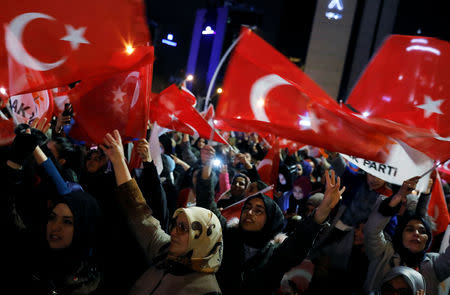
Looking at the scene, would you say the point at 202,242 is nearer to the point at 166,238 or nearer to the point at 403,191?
the point at 166,238

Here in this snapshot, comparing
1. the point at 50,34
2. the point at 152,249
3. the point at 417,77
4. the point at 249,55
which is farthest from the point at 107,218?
the point at 417,77

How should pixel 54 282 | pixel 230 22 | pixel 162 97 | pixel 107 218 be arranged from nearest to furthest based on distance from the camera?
pixel 54 282 → pixel 107 218 → pixel 162 97 → pixel 230 22

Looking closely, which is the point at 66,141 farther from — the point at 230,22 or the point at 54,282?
the point at 230,22

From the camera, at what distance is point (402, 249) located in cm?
329

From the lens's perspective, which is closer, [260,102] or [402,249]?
[402,249]

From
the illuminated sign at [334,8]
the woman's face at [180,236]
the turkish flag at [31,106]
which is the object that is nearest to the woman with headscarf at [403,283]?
the woman's face at [180,236]

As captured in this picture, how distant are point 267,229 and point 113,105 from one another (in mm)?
1692

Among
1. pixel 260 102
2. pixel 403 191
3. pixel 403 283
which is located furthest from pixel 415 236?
pixel 260 102

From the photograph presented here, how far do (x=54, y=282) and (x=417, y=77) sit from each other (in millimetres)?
3562

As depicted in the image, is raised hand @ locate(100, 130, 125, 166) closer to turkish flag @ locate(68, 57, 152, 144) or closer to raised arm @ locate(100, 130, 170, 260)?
raised arm @ locate(100, 130, 170, 260)

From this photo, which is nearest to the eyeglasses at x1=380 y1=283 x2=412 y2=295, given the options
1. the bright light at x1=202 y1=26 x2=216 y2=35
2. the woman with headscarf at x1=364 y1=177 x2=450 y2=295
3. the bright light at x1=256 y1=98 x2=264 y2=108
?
the woman with headscarf at x1=364 y1=177 x2=450 y2=295

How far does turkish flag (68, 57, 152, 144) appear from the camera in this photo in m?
3.41

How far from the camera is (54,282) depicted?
213cm

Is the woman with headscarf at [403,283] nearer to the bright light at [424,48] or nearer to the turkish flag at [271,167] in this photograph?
the bright light at [424,48]
